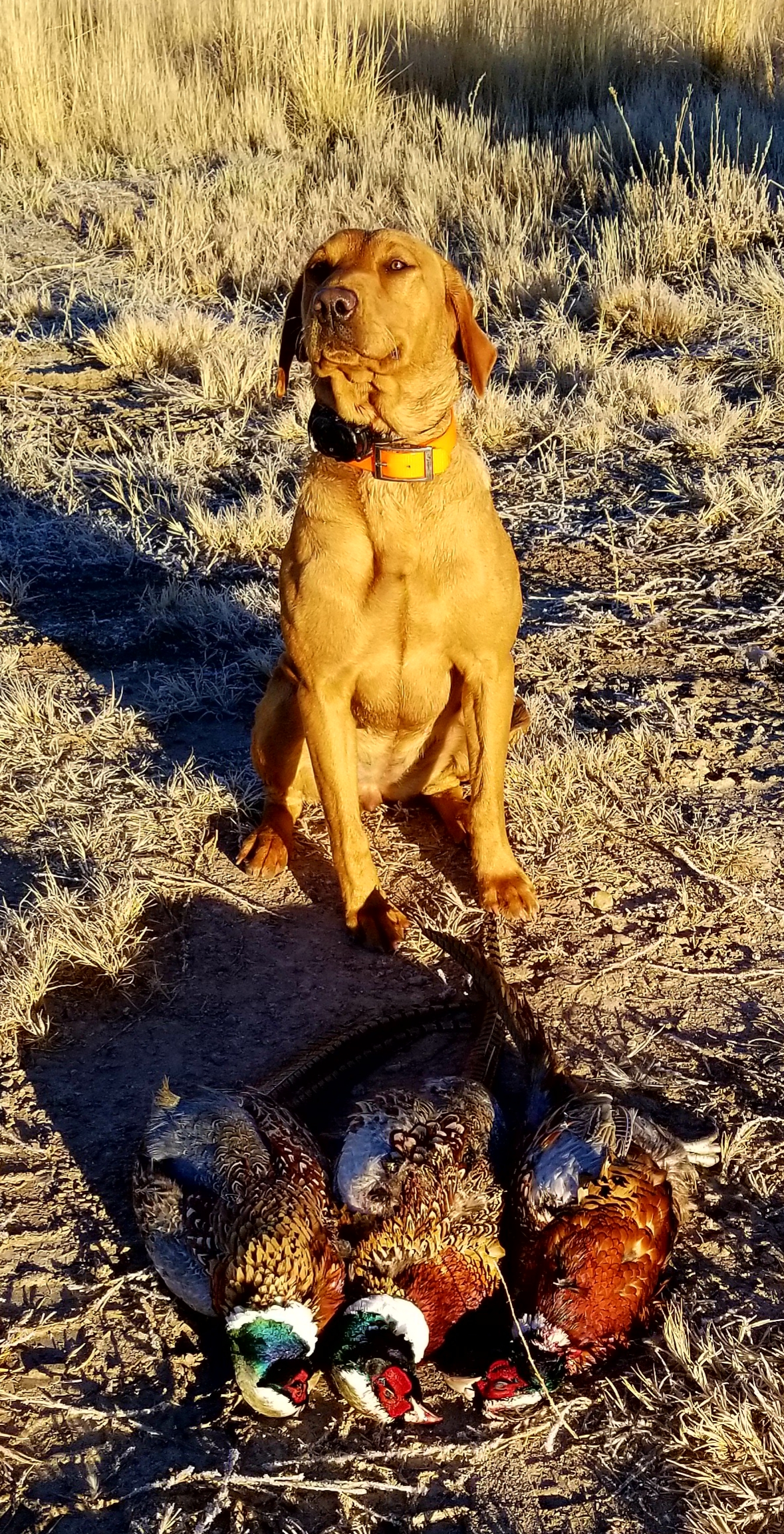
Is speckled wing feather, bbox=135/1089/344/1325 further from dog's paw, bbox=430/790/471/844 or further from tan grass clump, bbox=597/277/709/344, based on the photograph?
tan grass clump, bbox=597/277/709/344

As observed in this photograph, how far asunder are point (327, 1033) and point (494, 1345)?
3.07ft

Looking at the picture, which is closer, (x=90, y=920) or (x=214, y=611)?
(x=90, y=920)

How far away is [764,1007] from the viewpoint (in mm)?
3246

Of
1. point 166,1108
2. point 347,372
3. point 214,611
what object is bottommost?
point 214,611

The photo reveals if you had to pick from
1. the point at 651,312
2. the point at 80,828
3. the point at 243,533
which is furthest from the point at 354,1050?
the point at 651,312

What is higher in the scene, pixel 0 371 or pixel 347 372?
pixel 347 372

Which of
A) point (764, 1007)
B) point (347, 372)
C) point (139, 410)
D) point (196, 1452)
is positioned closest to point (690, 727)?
point (764, 1007)

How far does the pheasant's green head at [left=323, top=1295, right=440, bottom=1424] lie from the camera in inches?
85.0

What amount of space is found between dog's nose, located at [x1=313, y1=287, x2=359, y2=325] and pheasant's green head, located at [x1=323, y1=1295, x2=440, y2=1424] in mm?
2003


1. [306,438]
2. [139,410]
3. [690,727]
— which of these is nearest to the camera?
[690,727]

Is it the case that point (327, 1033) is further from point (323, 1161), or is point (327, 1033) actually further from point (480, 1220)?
point (480, 1220)

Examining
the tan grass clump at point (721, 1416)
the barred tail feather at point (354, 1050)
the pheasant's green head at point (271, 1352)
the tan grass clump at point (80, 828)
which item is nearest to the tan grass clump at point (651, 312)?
the tan grass clump at point (80, 828)

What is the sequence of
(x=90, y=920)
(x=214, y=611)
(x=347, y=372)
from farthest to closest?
(x=214, y=611) < (x=90, y=920) < (x=347, y=372)

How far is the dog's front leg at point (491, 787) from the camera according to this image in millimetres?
3488
